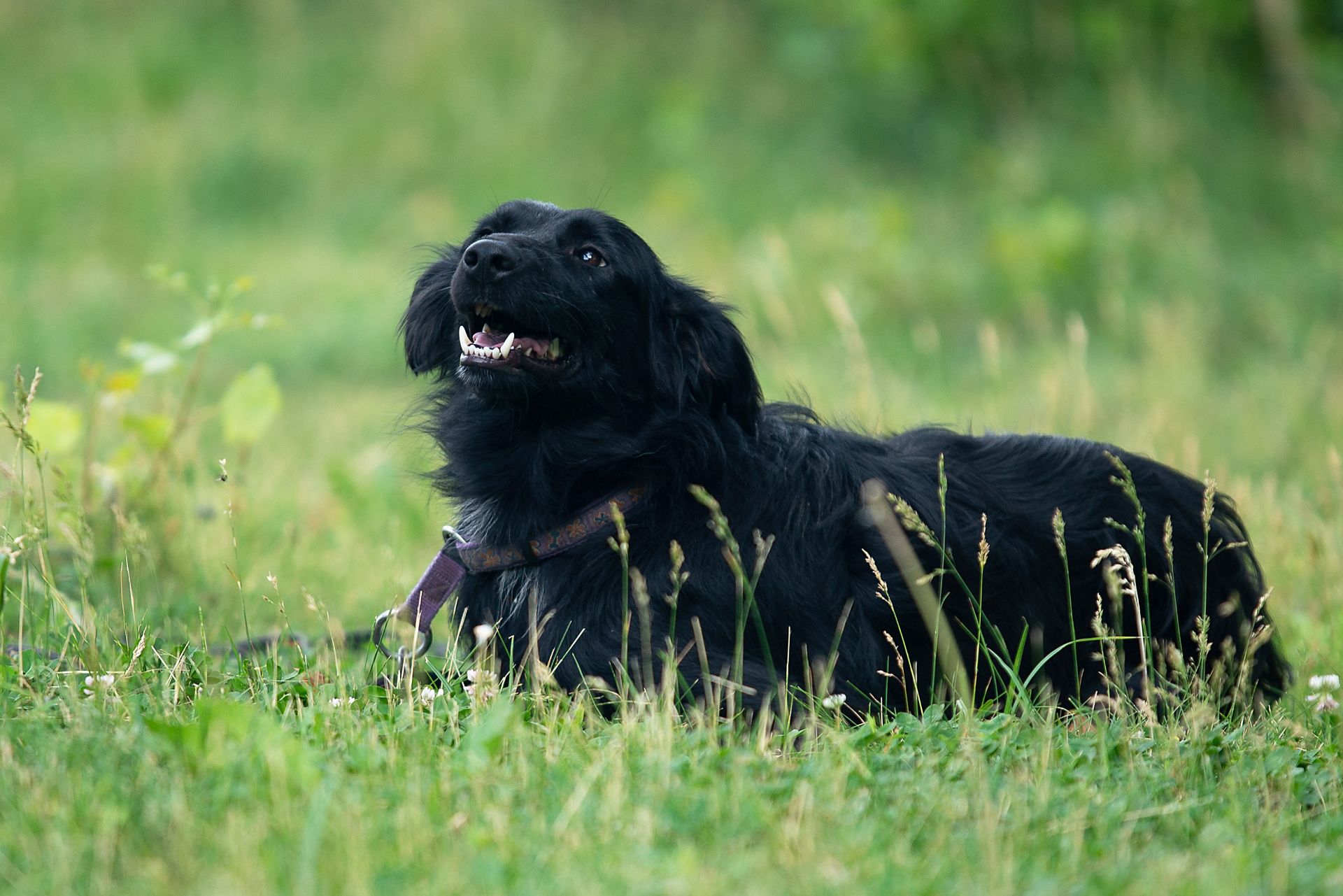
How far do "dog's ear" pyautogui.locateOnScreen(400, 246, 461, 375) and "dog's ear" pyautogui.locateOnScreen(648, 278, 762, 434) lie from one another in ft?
2.03

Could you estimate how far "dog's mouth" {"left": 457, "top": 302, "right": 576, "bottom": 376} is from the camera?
3.46 metres

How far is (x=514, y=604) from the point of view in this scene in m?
3.54

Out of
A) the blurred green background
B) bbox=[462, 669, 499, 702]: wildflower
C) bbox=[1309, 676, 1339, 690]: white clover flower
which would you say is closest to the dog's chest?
bbox=[462, 669, 499, 702]: wildflower

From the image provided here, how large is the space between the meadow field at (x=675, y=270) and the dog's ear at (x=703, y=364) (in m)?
0.49

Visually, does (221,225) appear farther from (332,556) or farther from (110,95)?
(332,556)

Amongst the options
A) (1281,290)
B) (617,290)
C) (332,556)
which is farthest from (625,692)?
(1281,290)

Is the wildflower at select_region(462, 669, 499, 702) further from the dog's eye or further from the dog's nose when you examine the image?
the dog's eye

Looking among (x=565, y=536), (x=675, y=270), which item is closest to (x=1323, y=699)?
(x=565, y=536)

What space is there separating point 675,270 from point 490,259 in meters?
7.02

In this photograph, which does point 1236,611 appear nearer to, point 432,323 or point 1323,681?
point 1323,681

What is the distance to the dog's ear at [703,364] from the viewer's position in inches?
139

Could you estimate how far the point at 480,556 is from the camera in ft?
11.7

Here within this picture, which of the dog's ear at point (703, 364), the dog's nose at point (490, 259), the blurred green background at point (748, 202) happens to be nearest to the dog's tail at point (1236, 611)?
the blurred green background at point (748, 202)

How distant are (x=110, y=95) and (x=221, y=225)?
7.86 ft
